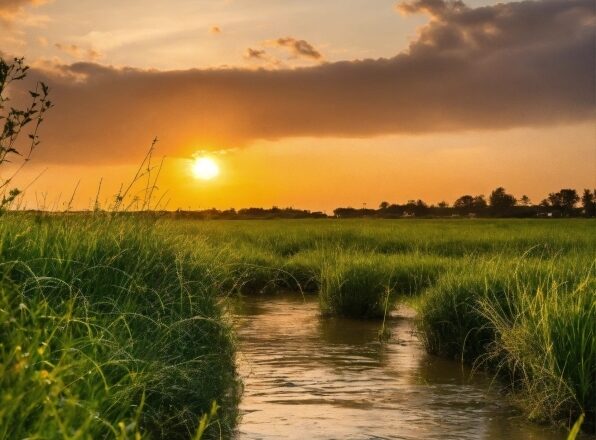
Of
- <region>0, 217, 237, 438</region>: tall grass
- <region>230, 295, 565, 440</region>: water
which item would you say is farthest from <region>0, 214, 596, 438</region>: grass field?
<region>230, 295, 565, 440</region>: water

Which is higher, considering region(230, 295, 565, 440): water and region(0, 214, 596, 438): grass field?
region(0, 214, 596, 438): grass field

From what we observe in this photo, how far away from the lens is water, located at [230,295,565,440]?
750 centimetres

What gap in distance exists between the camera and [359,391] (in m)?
8.98

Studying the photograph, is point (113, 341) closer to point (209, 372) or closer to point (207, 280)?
point (209, 372)

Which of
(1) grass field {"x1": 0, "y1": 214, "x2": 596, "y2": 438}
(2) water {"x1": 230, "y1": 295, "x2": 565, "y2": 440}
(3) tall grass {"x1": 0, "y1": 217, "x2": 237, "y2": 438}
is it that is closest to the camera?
(1) grass field {"x1": 0, "y1": 214, "x2": 596, "y2": 438}

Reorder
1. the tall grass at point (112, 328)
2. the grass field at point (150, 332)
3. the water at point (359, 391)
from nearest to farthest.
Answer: the grass field at point (150, 332), the tall grass at point (112, 328), the water at point (359, 391)

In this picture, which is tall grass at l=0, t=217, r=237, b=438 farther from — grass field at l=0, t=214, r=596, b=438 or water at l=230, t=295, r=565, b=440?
water at l=230, t=295, r=565, b=440

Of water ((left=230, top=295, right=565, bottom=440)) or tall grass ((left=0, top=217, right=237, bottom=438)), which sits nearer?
tall grass ((left=0, top=217, right=237, bottom=438))

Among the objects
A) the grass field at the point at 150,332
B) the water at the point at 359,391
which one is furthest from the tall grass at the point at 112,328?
the water at the point at 359,391

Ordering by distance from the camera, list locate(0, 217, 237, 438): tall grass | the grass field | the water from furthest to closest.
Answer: the water < locate(0, 217, 237, 438): tall grass < the grass field

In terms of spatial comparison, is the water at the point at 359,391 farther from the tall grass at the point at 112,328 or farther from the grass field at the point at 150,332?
the tall grass at the point at 112,328

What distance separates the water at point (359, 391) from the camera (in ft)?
24.6

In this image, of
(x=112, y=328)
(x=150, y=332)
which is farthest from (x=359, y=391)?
(x=112, y=328)

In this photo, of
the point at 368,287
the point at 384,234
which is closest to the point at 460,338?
the point at 368,287
